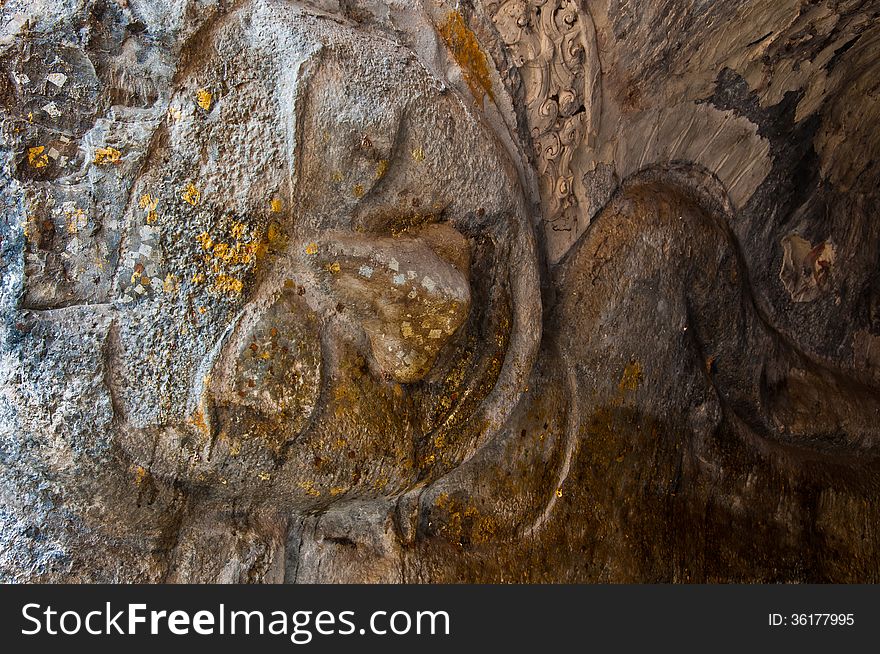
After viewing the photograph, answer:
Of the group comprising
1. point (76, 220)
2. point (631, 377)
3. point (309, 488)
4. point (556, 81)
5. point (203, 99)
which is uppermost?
point (556, 81)

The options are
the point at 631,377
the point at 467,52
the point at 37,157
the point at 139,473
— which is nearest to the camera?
the point at 37,157

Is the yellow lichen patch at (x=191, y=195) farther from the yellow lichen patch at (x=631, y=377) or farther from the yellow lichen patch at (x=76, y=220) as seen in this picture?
the yellow lichen patch at (x=631, y=377)

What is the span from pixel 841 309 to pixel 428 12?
5.01 feet

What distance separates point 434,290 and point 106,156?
0.58m

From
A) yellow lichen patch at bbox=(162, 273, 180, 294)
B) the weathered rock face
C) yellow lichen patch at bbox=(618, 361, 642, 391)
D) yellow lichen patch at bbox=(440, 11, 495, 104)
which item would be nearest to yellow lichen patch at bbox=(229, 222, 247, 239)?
the weathered rock face

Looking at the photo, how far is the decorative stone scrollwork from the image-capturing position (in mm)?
1653

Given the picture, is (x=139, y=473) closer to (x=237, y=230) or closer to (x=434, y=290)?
(x=237, y=230)

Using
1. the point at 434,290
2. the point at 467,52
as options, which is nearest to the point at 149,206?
the point at 434,290

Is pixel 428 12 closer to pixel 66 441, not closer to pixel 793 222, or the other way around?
pixel 66 441

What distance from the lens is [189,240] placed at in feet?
4.29

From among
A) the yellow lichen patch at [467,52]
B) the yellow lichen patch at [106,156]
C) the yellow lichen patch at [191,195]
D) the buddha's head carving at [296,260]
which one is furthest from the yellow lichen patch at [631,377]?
the yellow lichen patch at [106,156]

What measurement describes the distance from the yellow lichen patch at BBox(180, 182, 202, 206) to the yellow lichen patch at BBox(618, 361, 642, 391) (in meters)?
1.02

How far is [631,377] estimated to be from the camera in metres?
1.85

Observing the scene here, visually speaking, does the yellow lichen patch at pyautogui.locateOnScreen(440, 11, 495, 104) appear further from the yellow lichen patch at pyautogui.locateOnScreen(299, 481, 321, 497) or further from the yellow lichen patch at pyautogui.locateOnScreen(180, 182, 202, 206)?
the yellow lichen patch at pyautogui.locateOnScreen(299, 481, 321, 497)
